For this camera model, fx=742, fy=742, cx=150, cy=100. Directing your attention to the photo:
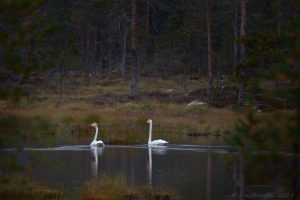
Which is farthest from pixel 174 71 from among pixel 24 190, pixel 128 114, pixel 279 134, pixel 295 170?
pixel 295 170

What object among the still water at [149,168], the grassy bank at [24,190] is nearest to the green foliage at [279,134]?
the grassy bank at [24,190]

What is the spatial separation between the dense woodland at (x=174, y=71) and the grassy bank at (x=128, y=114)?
4.3 inches

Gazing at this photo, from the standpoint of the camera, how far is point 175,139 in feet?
105

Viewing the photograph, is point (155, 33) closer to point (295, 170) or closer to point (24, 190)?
point (24, 190)

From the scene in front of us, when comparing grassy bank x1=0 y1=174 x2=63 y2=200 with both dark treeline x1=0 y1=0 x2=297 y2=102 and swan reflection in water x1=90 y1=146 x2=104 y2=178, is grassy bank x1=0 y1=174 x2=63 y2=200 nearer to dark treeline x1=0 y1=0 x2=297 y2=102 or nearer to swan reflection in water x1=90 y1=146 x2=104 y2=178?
swan reflection in water x1=90 y1=146 x2=104 y2=178

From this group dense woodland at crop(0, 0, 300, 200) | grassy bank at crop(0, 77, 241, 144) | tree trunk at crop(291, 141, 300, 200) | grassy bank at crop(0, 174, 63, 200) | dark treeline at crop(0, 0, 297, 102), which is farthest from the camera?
dark treeline at crop(0, 0, 297, 102)

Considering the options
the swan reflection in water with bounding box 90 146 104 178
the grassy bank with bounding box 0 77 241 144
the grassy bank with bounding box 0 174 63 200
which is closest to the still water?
the swan reflection in water with bounding box 90 146 104 178

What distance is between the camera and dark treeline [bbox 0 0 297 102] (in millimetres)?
50938

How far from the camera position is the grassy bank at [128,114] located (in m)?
Answer: 32.2

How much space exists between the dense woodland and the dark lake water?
2.38 metres

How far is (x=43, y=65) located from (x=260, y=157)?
8.94 feet

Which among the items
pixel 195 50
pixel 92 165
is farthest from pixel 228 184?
pixel 195 50

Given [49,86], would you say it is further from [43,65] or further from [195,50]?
[43,65]

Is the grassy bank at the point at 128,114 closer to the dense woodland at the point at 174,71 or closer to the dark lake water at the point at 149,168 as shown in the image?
the dense woodland at the point at 174,71
